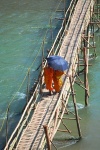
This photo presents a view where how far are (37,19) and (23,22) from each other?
99cm

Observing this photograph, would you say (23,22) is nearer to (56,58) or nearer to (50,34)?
(50,34)

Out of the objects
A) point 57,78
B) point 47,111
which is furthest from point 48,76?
point 47,111

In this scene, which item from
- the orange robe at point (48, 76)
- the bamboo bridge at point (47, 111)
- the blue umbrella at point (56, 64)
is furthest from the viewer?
the orange robe at point (48, 76)

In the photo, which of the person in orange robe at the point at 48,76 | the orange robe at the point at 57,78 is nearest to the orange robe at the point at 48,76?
the person in orange robe at the point at 48,76

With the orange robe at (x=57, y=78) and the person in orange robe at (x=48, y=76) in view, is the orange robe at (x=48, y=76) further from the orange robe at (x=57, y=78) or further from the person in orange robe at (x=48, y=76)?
the orange robe at (x=57, y=78)

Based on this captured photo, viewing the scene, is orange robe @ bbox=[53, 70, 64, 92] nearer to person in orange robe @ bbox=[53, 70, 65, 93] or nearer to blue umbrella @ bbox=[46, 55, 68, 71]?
person in orange robe @ bbox=[53, 70, 65, 93]

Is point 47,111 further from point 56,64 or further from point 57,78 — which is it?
point 56,64

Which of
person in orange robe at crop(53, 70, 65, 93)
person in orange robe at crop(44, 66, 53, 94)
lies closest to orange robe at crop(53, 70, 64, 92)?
person in orange robe at crop(53, 70, 65, 93)

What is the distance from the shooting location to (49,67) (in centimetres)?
1512

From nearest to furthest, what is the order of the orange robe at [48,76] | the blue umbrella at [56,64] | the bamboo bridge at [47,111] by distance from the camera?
the bamboo bridge at [47,111] < the blue umbrella at [56,64] < the orange robe at [48,76]

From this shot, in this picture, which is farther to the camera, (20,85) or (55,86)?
(20,85)

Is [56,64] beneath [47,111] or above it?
above

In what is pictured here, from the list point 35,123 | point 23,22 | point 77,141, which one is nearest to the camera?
point 35,123

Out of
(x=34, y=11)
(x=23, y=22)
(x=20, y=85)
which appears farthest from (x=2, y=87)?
(x=34, y=11)
